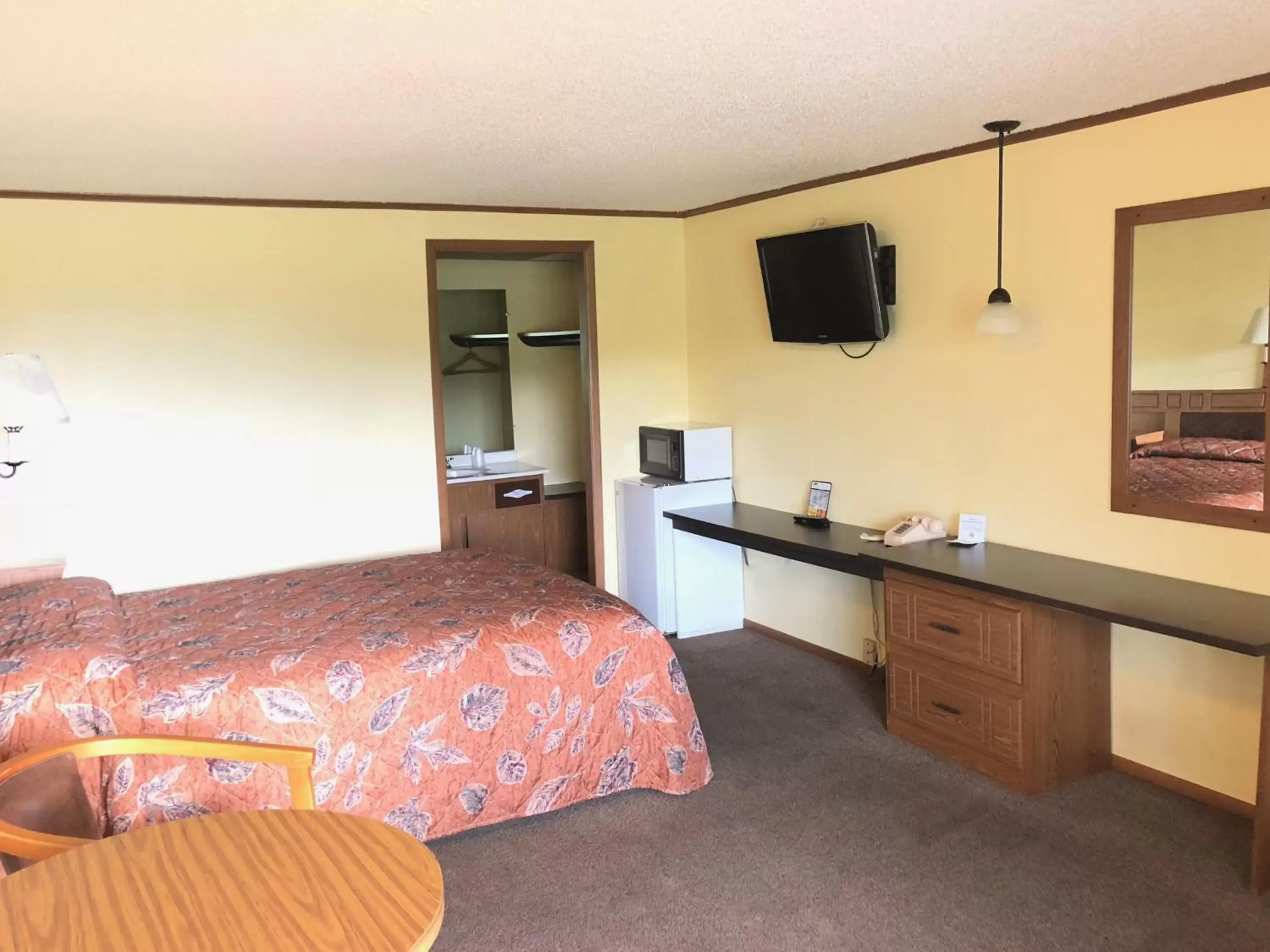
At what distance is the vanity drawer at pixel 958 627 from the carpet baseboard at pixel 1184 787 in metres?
0.59

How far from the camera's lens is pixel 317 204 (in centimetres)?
452

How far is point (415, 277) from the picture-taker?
15.6ft

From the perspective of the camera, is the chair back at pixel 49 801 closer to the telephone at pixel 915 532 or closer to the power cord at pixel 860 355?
the telephone at pixel 915 532

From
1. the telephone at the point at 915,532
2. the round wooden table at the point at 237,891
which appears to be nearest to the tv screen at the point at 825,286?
the telephone at the point at 915,532

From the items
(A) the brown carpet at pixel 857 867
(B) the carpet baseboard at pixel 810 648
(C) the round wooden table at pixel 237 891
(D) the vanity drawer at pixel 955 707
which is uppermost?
(C) the round wooden table at pixel 237 891

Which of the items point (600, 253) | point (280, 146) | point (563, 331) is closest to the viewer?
point (280, 146)

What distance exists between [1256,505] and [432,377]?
3.44m

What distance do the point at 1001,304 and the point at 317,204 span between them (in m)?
2.97

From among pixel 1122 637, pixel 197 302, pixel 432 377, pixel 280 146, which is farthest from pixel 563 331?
pixel 1122 637

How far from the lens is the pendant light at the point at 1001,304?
3.37 meters

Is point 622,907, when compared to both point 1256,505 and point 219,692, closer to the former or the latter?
point 219,692

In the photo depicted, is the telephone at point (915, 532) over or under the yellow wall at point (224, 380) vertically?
under

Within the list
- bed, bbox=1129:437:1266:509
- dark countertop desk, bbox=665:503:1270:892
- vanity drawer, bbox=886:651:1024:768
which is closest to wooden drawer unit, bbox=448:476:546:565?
dark countertop desk, bbox=665:503:1270:892

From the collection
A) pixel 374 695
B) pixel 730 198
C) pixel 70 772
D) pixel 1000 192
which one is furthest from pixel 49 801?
pixel 730 198
